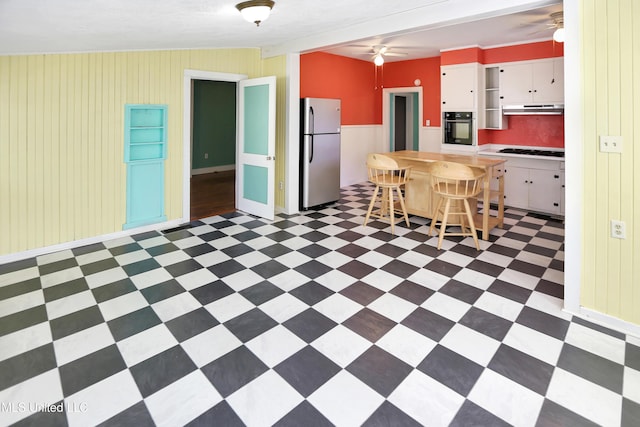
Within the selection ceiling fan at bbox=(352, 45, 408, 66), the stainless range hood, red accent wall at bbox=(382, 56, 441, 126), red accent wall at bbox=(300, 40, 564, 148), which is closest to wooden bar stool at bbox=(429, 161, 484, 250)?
the stainless range hood

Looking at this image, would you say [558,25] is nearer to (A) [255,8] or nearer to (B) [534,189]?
(B) [534,189]

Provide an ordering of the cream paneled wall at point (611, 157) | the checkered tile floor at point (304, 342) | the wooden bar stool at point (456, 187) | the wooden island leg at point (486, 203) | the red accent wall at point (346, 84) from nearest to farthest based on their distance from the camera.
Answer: the checkered tile floor at point (304, 342), the cream paneled wall at point (611, 157), the wooden bar stool at point (456, 187), the wooden island leg at point (486, 203), the red accent wall at point (346, 84)

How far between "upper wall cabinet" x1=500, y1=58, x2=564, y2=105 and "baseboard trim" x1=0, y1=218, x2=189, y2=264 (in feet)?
17.7

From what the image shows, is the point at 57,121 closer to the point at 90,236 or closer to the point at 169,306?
the point at 90,236

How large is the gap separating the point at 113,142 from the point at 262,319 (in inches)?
119

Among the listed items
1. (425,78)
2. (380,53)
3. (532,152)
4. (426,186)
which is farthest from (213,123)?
(532,152)

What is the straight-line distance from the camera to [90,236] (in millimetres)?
4164

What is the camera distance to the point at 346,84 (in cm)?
724

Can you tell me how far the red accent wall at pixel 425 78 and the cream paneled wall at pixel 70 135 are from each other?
4.43 m

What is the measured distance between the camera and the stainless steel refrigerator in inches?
217

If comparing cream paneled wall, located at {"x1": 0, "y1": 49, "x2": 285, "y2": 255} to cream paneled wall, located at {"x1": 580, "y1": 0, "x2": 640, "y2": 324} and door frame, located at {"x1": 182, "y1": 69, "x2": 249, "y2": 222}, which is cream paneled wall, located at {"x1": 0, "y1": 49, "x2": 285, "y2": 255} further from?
cream paneled wall, located at {"x1": 580, "y1": 0, "x2": 640, "y2": 324}

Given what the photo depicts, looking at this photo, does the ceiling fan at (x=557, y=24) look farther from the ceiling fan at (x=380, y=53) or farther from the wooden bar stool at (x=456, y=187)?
the ceiling fan at (x=380, y=53)

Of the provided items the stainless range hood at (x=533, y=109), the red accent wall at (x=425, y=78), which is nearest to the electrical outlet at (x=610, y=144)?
the stainless range hood at (x=533, y=109)

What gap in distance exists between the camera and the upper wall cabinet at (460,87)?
595 cm
